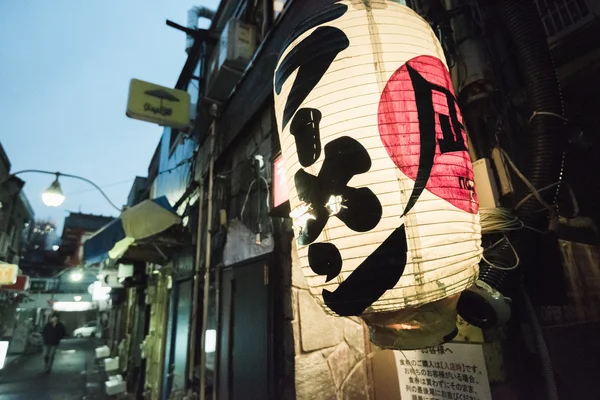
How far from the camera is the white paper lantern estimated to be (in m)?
1.93

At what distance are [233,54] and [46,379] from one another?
863 inches

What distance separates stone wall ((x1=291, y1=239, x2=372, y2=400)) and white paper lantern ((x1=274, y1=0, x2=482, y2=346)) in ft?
7.34

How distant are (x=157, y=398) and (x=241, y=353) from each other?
6.80 metres

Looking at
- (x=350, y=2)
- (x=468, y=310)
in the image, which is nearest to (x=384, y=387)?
(x=468, y=310)

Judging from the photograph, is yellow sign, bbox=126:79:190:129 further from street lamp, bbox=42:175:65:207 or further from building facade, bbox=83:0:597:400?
street lamp, bbox=42:175:65:207

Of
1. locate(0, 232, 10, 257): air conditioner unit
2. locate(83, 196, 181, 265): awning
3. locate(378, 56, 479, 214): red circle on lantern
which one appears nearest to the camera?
locate(378, 56, 479, 214): red circle on lantern

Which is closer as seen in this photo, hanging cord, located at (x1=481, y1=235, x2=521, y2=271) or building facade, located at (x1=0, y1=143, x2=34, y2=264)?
hanging cord, located at (x1=481, y1=235, x2=521, y2=271)

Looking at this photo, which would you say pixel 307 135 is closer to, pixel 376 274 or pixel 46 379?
pixel 376 274

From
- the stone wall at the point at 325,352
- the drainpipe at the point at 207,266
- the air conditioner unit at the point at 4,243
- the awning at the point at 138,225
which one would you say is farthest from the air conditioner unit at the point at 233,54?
the air conditioner unit at the point at 4,243

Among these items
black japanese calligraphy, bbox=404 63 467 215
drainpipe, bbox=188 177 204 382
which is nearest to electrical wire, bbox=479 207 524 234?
black japanese calligraphy, bbox=404 63 467 215

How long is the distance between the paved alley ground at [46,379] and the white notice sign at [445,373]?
1656cm

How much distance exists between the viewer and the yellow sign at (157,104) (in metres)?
9.07

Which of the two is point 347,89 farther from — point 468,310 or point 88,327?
point 88,327

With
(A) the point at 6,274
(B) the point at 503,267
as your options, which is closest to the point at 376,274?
(B) the point at 503,267
